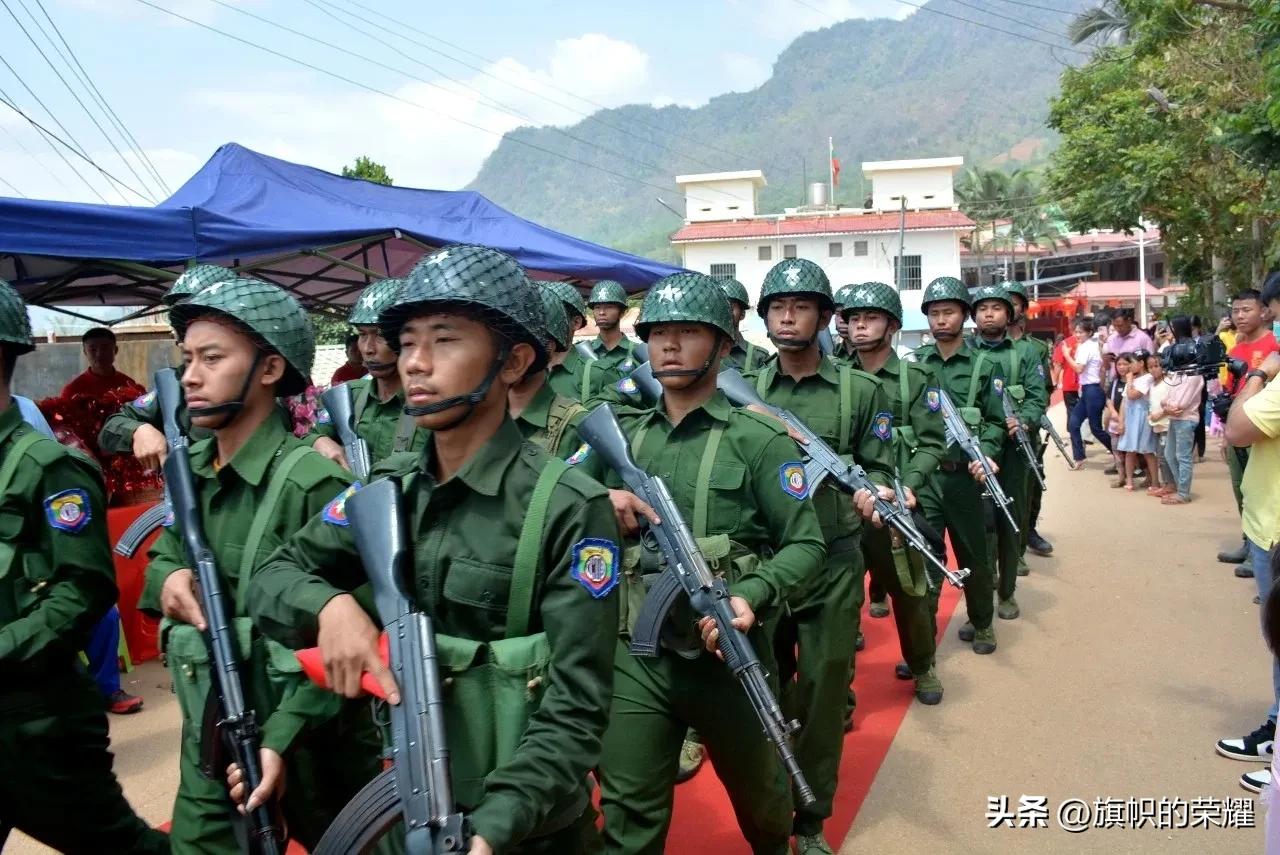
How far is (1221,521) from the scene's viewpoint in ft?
31.4

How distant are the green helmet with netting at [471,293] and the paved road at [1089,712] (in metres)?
2.82

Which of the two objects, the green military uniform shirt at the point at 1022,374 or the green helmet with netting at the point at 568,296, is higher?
the green helmet with netting at the point at 568,296

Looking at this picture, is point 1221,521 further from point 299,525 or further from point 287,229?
point 299,525

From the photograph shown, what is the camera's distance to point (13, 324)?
2980 mm

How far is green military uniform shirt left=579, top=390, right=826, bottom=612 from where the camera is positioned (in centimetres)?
305

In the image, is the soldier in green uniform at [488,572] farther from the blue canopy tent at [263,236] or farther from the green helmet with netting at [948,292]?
the green helmet with netting at [948,292]

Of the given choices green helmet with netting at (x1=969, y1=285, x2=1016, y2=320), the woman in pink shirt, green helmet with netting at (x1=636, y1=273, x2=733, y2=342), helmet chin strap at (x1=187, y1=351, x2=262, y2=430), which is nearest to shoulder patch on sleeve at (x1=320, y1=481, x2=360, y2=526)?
helmet chin strap at (x1=187, y1=351, x2=262, y2=430)

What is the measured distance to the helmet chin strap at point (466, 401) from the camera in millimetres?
1967

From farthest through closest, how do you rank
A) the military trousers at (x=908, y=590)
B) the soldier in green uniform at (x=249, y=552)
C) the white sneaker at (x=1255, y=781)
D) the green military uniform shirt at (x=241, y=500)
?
the military trousers at (x=908, y=590) < the white sneaker at (x=1255, y=781) < the green military uniform shirt at (x=241, y=500) < the soldier in green uniform at (x=249, y=552)

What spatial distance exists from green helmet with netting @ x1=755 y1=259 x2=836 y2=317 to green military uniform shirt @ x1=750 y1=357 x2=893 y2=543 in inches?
12.5

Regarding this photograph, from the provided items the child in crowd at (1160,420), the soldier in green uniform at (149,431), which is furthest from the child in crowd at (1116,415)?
the soldier in green uniform at (149,431)

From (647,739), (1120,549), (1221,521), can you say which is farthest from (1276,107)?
(647,739)

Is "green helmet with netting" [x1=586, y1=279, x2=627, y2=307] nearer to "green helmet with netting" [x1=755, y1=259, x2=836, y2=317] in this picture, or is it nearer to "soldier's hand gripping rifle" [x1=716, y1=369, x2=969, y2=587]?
"green helmet with netting" [x1=755, y1=259, x2=836, y2=317]

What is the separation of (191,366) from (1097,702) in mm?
4758
